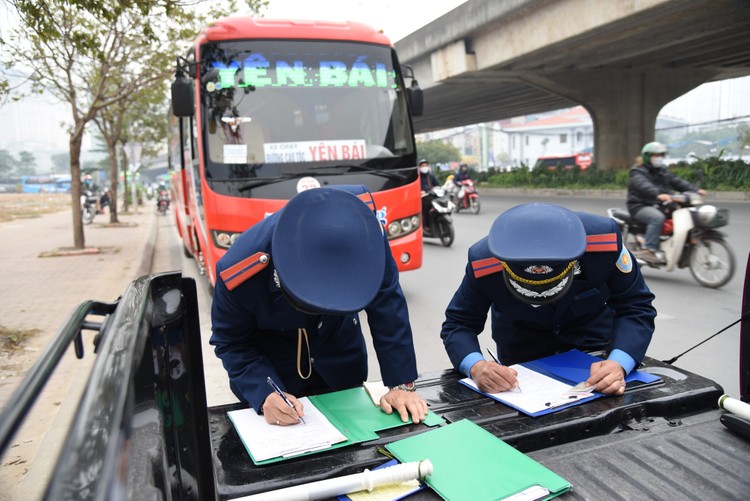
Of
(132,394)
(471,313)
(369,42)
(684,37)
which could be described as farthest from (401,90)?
(684,37)

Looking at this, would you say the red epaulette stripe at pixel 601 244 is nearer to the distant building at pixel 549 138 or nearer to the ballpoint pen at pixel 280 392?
the ballpoint pen at pixel 280 392

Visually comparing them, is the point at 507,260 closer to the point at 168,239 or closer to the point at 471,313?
the point at 471,313

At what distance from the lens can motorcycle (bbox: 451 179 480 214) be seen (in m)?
15.4

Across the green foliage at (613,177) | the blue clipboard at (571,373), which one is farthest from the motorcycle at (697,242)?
the green foliage at (613,177)

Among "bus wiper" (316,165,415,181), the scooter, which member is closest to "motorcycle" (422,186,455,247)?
"bus wiper" (316,165,415,181)

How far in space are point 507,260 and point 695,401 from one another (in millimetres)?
696

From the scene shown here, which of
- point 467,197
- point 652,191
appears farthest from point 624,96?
point 652,191

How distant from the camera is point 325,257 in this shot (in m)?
1.58

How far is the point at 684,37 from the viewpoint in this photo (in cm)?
1595

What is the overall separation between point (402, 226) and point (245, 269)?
391cm

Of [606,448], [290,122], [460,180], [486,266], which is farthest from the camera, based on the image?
→ [460,180]

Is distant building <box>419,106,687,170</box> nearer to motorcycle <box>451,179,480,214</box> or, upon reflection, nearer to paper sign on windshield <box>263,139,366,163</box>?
motorcycle <box>451,179,480,214</box>

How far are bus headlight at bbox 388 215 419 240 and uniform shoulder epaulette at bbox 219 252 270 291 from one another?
148 inches

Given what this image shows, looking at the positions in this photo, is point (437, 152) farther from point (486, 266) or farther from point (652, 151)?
point (486, 266)
